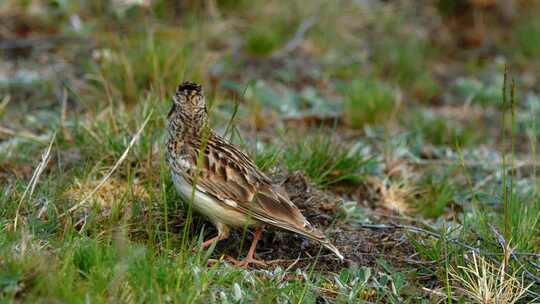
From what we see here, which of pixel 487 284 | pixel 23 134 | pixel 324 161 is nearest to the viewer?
pixel 487 284

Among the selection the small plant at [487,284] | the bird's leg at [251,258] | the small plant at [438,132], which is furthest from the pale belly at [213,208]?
the small plant at [438,132]

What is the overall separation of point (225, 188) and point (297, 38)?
19.4 ft

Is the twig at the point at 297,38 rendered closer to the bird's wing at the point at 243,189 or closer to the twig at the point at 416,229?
the twig at the point at 416,229

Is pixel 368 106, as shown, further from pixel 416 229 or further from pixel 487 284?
pixel 487 284

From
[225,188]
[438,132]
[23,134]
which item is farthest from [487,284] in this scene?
[23,134]

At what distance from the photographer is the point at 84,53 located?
31.7 ft

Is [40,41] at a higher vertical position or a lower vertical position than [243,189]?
lower

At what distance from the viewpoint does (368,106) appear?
28.5 ft

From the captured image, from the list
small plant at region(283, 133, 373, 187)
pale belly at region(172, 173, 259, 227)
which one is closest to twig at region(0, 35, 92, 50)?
small plant at region(283, 133, 373, 187)

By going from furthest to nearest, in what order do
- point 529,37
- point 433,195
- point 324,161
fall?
point 529,37
point 433,195
point 324,161

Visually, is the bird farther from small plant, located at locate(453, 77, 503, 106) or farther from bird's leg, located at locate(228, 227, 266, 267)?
small plant, located at locate(453, 77, 503, 106)

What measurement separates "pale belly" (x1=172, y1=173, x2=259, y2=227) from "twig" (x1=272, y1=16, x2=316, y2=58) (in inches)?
216

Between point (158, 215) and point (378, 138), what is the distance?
330 cm

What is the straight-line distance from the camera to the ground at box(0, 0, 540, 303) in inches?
182
